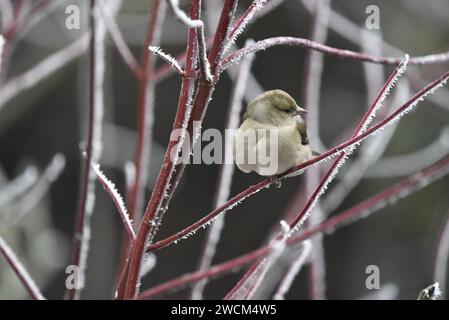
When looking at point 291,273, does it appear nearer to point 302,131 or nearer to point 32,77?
point 302,131

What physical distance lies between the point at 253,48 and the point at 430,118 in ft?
14.9

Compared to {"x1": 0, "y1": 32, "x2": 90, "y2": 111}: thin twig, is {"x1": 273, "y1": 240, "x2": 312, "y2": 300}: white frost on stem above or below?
below

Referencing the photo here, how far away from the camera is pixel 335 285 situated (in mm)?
5477

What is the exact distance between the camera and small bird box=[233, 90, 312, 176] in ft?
4.74

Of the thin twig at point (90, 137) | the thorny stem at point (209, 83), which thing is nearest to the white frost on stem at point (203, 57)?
the thorny stem at point (209, 83)

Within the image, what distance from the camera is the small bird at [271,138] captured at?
4.74ft

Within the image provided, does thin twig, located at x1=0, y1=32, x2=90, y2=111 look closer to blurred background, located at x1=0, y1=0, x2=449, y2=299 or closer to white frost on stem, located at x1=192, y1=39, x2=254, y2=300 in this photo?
white frost on stem, located at x1=192, y1=39, x2=254, y2=300

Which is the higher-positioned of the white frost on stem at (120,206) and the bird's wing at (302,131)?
the bird's wing at (302,131)

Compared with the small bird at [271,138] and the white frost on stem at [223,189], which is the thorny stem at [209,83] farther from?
the small bird at [271,138]

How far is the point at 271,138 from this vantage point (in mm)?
1485

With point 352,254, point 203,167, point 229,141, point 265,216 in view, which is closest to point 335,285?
point 352,254

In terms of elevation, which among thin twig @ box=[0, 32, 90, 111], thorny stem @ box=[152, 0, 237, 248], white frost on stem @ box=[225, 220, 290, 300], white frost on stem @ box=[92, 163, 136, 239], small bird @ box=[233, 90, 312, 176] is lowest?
white frost on stem @ box=[225, 220, 290, 300]

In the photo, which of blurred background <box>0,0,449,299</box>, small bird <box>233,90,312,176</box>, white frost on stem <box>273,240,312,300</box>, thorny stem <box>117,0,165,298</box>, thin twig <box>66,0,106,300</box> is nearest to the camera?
thin twig <box>66,0,106,300</box>

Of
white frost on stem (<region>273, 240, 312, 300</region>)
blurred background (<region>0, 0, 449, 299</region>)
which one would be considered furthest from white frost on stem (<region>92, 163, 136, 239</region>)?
blurred background (<region>0, 0, 449, 299</region>)
